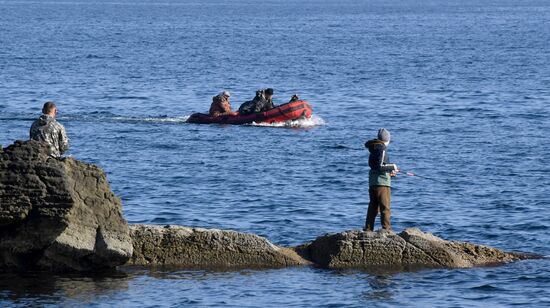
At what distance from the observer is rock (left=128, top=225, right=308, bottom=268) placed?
18781mm

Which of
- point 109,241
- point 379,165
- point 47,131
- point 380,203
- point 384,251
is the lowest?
point 384,251

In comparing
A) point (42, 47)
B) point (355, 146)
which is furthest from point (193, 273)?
point (42, 47)

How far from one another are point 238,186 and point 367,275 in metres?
11.4

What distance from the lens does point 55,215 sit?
56.7 ft

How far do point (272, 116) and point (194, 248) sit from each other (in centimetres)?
2318

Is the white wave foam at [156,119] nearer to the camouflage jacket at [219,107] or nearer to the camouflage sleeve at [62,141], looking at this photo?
the camouflage jacket at [219,107]

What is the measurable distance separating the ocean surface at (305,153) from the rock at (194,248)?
257mm

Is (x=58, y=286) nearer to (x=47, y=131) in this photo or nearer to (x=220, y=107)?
(x=47, y=131)

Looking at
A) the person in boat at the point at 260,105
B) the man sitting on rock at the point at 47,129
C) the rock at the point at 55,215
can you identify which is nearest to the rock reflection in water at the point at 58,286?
the rock at the point at 55,215

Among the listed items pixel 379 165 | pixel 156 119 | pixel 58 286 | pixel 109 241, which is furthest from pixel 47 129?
pixel 156 119

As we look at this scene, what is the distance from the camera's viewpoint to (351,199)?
2780cm

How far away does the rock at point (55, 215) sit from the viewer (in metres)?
17.3

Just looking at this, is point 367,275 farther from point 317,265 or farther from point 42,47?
point 42,47

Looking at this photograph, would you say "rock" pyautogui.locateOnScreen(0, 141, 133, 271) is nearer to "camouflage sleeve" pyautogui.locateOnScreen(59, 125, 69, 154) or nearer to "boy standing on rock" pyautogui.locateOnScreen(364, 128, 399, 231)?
"camouflage sleeve" pyautogui.locateOnScreen(59, 125, 69, 154)
